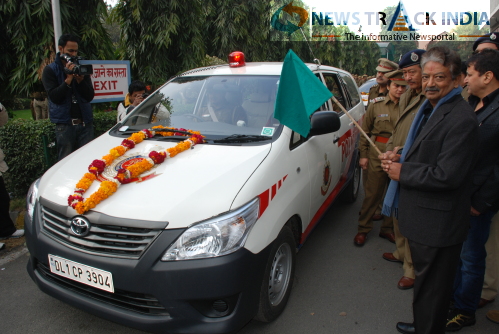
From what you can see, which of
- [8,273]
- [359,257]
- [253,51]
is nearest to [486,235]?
[359,257]

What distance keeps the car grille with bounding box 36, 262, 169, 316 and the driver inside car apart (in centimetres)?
159

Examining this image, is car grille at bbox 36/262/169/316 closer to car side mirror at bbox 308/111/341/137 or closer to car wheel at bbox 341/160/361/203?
car side mirror at bbox 308/111/341/137

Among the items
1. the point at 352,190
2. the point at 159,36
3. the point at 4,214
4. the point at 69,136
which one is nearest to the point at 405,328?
the point at 352,190

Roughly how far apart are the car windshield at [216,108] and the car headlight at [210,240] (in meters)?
0.92

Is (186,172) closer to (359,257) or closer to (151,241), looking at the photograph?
(151,241)

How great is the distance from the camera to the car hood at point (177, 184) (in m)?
2.23

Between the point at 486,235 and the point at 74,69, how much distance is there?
4335 mm

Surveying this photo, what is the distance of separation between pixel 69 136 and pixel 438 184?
422 cm

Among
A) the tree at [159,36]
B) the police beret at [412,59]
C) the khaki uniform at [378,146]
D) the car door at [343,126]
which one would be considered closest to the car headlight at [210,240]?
the police beret at [412,59]

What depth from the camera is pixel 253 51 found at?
754 inches

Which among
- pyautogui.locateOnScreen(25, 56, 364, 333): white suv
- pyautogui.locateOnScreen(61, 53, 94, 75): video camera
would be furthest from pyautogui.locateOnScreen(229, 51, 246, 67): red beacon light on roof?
pyautogui.locateOnScreen(61, 53, 94, 75): video camera

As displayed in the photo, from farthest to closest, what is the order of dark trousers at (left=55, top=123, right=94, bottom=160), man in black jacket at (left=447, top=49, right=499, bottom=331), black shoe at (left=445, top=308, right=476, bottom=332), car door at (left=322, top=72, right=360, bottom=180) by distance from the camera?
dark trousers at (left=55, top=123, right=94, bottom=160)
car door at (left=322, top=72, right=360, bottom=180)
black shoe at (left=445, top=308, right=476, bottom=332)
man in black jacket at (left=447, top=49, right=499, bottom=331)

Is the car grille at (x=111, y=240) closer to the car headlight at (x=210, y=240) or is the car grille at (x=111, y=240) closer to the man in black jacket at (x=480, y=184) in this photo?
the car headlight at (x=210, y=240)

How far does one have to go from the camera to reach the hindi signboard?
19.1 ft
